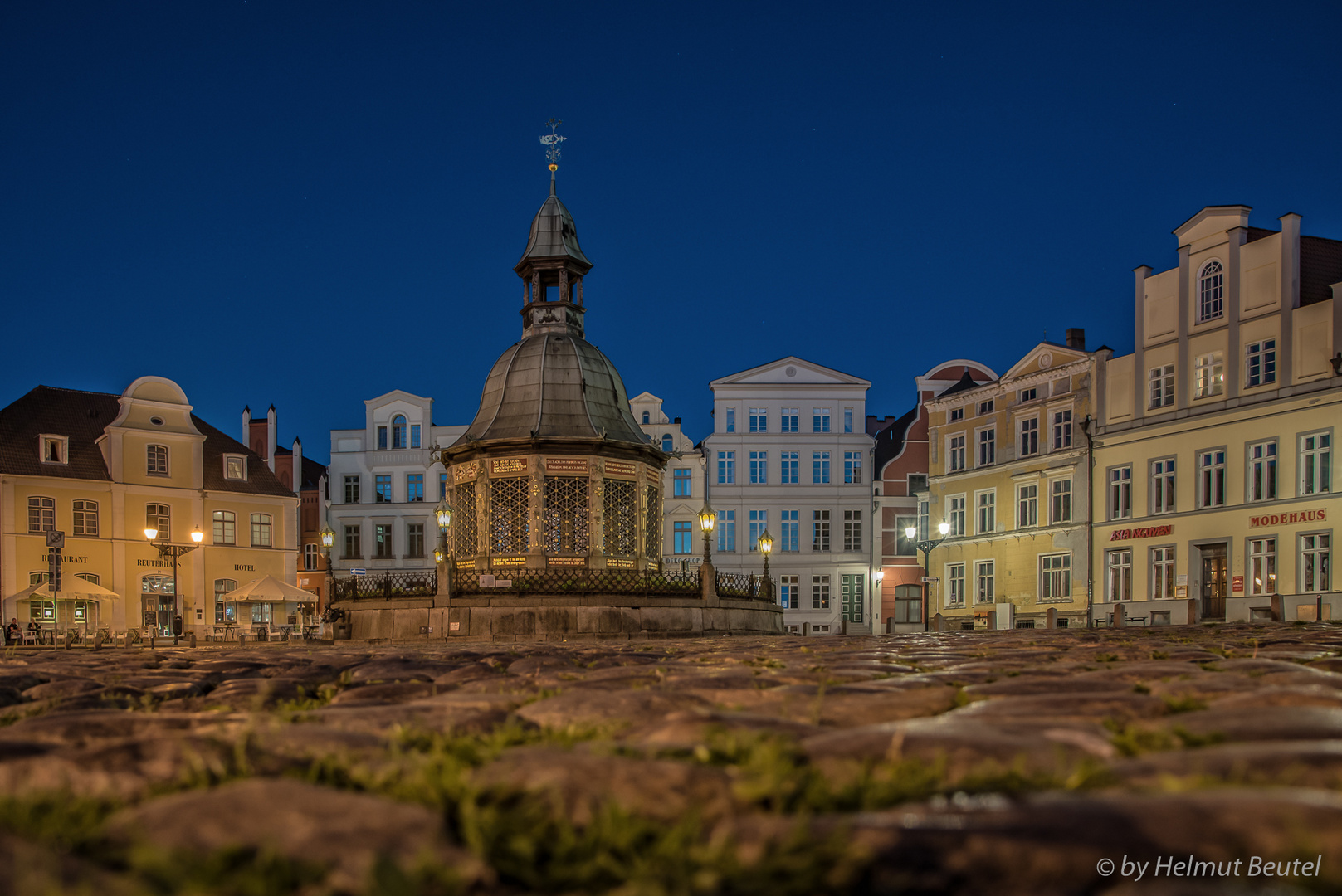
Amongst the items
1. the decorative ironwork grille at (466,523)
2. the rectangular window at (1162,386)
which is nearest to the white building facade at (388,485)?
the decorative ironwork grille at (466,523)

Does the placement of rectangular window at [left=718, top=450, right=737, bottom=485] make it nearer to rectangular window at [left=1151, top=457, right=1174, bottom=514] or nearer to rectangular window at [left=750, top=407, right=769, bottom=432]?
rectangular window at [left=750, top=407, right=769, bottom=432]

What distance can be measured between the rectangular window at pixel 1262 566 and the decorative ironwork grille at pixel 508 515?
70.9 ft

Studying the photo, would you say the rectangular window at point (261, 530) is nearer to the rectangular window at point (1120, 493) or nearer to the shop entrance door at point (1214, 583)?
the rectangular window at point (1120, 493)

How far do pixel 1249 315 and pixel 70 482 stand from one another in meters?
40.6

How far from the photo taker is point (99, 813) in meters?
2.26

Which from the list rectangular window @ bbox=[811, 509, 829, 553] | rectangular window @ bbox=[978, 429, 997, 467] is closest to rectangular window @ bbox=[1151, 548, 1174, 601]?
rectangular window @ bbox=[978, 429, 997, 467]

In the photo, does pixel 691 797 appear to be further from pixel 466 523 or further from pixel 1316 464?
pixel 1316 464

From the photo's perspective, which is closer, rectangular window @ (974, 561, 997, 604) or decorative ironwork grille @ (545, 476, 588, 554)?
decorative ironwork grille @ (545, 476, 588, 554)

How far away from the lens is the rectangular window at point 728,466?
52.2m

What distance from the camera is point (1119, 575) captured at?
39250 mm

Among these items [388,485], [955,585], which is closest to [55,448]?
[388,485]

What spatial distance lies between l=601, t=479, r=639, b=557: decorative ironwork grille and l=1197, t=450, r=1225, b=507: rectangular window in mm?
19163

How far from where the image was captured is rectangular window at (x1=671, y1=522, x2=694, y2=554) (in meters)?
52.3

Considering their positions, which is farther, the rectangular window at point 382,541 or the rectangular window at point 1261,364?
the rectangular window at point 382,541
